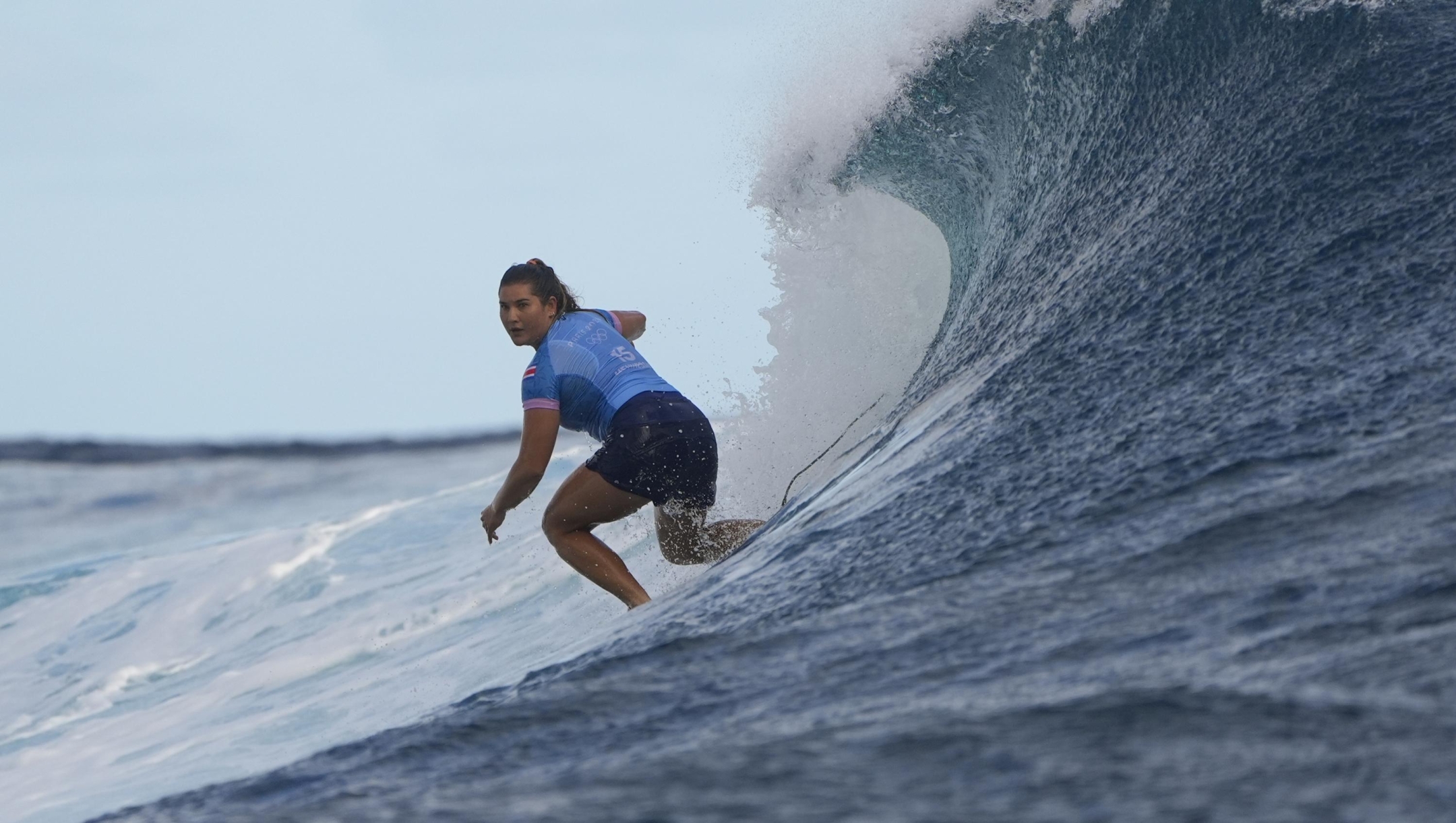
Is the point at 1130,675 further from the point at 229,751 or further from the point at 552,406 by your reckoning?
the point at 229,751

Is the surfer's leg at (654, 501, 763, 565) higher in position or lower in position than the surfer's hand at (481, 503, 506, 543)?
lower

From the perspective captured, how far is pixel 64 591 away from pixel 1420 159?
10.5m

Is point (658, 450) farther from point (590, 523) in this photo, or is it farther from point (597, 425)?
point (590, 523)

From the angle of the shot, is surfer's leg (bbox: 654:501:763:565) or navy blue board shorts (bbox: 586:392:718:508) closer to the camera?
navy blue board shorts (bbox: 586:392:718:508)

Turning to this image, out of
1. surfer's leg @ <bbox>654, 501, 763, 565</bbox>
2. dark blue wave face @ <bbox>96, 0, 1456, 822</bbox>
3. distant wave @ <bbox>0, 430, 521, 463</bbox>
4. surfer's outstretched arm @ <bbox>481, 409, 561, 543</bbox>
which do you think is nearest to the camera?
dark blue wave face @ <bbox>96, 0, 1456, 822</bbox>

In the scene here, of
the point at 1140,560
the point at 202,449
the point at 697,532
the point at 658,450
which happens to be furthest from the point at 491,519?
the point at 202,449

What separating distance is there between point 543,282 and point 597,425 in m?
0.49

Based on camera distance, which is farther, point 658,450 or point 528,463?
point 658,450

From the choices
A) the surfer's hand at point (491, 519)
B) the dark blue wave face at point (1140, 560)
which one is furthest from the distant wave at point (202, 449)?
the dark blue wave face at point (1140, 560)

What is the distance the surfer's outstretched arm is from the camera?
3.86m

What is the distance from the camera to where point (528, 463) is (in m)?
3.86

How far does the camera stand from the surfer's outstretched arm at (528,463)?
3859 millimetres

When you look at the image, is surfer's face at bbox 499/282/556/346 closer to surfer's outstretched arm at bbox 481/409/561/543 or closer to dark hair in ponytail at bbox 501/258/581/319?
dark hair in ponytail at bbox 501/258/581/319

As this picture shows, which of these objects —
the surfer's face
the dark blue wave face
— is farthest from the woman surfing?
the dark blue wave face
